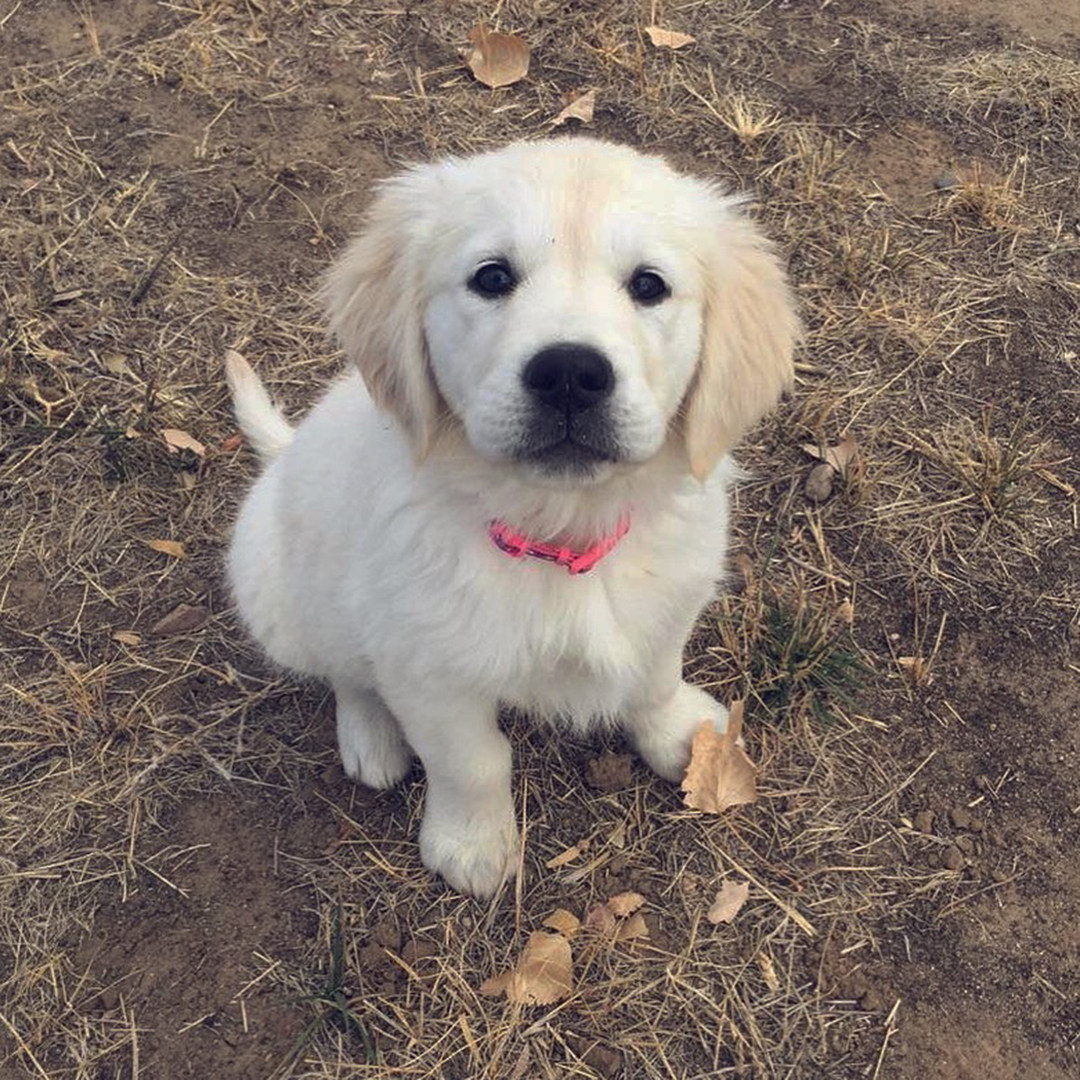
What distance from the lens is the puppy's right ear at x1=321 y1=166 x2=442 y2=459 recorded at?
1938 mm

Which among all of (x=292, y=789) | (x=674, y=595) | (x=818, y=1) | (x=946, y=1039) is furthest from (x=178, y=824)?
(x=818, y=1)

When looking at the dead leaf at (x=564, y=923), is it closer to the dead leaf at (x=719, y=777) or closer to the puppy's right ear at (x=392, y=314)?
the dead leaf at (x=719, y=777)

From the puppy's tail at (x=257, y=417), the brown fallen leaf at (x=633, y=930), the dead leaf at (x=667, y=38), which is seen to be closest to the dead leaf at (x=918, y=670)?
the brown fallen leaf at (x=633, y=930)

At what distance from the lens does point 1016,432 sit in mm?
2988

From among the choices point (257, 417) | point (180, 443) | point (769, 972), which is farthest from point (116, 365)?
point (769, 972)

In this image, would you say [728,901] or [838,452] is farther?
[838,452]

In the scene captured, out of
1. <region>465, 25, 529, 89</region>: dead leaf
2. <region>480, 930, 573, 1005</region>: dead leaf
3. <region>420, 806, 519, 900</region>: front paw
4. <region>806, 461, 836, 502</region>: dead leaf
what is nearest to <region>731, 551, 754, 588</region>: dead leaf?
<region>806, 461, 836, 502</region>: dead leaf

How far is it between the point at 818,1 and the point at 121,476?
3.03 m

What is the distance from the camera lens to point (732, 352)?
1.98 meters

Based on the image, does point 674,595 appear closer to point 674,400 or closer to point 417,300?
point 674,400

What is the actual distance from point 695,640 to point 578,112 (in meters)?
1.99

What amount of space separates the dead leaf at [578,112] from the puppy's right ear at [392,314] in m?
1.99

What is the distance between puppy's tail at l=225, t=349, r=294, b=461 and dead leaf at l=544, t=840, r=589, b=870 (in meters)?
1.21

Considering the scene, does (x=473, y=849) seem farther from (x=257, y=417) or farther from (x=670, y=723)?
(x=257, y=417)
